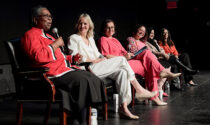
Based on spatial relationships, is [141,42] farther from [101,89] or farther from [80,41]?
[101,89]

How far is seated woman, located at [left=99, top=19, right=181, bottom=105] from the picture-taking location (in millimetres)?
4016

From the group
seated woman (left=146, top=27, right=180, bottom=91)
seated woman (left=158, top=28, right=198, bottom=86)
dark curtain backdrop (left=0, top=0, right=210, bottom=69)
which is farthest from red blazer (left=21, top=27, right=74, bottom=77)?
seated woman (left=158, top=28, right=198, bottom=86)

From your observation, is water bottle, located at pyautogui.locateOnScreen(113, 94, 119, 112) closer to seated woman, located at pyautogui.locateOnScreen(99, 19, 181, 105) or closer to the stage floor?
the stage floor

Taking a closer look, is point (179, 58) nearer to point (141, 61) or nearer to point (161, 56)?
point (161, 56)

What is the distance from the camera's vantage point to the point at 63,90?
8.21 feet

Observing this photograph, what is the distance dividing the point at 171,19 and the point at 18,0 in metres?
6.17

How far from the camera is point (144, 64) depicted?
166 inches

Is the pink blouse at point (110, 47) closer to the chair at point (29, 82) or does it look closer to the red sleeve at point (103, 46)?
the red sleeve at point (103, 46)

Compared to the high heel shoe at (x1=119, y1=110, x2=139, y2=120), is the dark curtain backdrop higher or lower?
higher

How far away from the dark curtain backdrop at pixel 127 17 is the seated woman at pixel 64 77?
28 centimetres

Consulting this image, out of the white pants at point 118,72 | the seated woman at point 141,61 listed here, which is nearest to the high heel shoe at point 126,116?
the white pants at point 118,72

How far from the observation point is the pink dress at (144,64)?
13.4ft

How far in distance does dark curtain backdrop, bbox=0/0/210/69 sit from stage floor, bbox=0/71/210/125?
1.09 meters

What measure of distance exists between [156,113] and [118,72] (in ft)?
2.19
